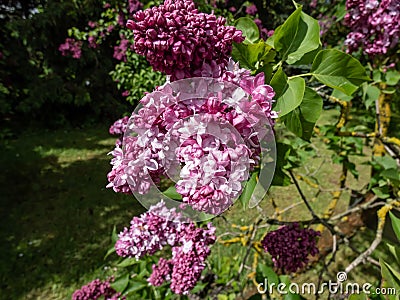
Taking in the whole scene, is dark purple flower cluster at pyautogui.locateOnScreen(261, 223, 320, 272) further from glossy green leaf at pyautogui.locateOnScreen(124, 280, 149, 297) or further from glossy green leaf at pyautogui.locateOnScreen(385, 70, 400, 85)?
glossy green leaf at pyautogui.locateOnScreen(385, 70, 400, 85)

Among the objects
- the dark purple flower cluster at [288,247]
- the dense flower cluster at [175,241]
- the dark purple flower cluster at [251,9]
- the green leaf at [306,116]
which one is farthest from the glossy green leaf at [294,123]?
the dark purple flower cluster at [251,9]

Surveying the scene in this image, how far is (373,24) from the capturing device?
141 cm

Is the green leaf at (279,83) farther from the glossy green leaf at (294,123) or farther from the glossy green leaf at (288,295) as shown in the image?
the glossy green leaf at (288,295)

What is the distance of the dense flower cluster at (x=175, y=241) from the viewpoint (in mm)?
1269

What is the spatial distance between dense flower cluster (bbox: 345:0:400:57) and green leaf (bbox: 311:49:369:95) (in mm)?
697

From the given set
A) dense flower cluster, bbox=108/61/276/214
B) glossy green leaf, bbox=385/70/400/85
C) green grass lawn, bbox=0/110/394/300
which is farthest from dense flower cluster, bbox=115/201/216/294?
glossy green leaf, bbox=385/70/400/85

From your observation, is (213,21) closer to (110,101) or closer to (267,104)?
(267,104)

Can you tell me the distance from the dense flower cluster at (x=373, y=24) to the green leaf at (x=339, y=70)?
697 millimetres

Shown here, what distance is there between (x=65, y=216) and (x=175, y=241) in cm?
326

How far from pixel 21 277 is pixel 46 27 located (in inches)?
220

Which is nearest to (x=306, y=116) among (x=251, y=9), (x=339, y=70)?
(x=339, y=70)

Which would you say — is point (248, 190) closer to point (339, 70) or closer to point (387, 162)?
point (339, 70)

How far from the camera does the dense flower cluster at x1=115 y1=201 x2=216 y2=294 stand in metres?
1.27

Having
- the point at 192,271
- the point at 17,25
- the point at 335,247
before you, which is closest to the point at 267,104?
the point at 192,271
